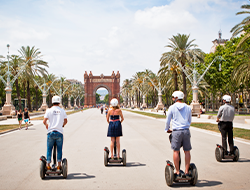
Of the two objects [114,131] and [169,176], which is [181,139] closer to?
[169,176]

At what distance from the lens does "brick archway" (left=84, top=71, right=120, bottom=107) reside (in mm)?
134625

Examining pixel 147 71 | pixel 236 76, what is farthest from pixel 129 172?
pixel 147 71

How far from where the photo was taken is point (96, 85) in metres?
137

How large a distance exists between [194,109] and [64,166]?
29.9 m

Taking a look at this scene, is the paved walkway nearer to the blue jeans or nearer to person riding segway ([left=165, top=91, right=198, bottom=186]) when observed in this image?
person riding segway ([left=165, top=91, right=198, bottom=186])

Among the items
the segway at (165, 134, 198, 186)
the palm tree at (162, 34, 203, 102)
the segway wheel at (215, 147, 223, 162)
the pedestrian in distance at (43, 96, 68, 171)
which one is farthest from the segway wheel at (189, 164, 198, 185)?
the palm tree at (162, 34, 203, 102)

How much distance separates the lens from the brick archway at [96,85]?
442 feet

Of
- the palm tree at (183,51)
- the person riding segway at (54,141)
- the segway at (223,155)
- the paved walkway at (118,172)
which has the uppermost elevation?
the palm tree at (183,51)

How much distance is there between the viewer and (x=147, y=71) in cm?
7519

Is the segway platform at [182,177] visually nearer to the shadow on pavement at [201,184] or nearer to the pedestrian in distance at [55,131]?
the shadow on pavement at [201,184]

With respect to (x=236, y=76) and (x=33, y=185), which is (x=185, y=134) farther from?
(x=236, y=76)

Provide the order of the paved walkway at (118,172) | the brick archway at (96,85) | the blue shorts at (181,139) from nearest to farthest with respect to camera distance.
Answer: the blue shorts at (181,139)
the paved walkway at (118,172)
the brick archway at (96,85)

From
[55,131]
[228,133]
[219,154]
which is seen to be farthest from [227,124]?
[55,131]

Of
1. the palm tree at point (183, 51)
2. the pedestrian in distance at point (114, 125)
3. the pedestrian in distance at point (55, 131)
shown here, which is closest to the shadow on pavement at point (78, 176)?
the pedestrian in distance at point (55, 131)
